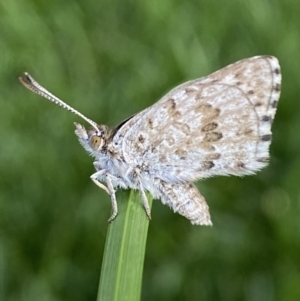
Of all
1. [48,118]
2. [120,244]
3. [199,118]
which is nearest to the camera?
[120,244]

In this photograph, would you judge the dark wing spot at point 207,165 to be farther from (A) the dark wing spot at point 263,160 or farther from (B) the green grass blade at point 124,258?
(B) the green grass blade at point 124,258

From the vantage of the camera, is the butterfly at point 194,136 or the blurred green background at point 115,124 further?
the blurred green background at point 115,124

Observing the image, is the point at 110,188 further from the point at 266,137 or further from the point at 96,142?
the point at 266,137

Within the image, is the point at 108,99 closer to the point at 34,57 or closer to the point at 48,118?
the point at 48,118

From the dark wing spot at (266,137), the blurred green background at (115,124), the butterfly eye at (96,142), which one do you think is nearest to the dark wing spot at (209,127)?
the dark wing spot at (266,137)

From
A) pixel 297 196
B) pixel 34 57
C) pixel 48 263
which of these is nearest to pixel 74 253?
pixel 48 263

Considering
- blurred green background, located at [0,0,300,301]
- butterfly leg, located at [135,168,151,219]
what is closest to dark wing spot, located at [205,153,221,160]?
butterfly leg, located at [135,168,151,219]

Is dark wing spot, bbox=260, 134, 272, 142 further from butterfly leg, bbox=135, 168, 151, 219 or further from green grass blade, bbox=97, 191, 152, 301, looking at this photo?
green grass blade, bbox=97, 191, 152, 301
